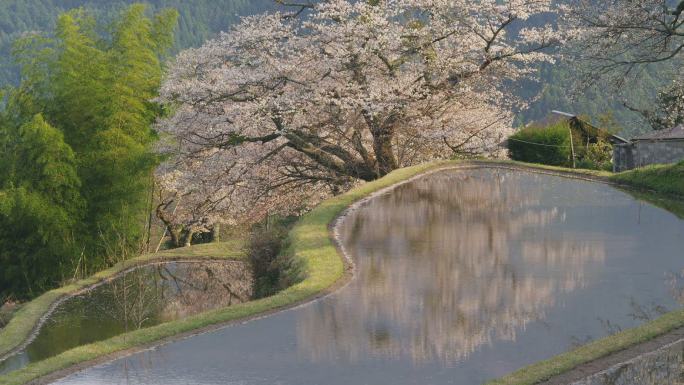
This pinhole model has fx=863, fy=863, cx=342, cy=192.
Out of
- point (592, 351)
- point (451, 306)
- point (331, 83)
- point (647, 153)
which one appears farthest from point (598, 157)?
point (592, 351)

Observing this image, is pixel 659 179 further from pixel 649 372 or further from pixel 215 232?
pixel 215 232

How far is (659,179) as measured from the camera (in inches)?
836

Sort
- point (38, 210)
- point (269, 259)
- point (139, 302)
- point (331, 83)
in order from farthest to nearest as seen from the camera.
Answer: point (331, 83), point (38, 210), point (269, 259), point (139, 302)

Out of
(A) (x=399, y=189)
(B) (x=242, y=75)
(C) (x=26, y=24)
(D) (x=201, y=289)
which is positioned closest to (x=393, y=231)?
(D) (x=201, y=289)

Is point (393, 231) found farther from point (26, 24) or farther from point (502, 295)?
point (26, 24)

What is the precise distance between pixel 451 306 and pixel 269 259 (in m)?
6.17

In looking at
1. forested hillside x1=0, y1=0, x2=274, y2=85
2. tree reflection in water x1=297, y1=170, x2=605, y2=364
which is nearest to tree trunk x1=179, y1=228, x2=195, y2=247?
tree reflection in water x1=297, y1=170, x2=605, y2=364

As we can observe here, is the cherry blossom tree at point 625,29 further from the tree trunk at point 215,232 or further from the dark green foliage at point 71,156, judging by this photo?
the tree trunk at point 215,232

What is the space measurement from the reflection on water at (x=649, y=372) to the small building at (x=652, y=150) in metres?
25.0

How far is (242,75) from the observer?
23281 mm

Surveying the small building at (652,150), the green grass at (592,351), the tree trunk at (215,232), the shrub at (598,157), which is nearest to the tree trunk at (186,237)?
the tree trunk at (215,232)

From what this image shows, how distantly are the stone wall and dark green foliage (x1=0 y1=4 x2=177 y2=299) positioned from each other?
19162 millimetres

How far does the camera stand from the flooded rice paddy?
7.69 meters

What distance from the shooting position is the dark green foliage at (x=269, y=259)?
544 inches
